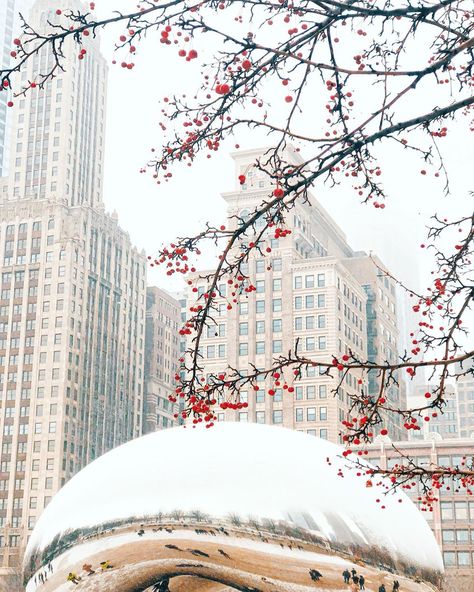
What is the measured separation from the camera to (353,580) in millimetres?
9328

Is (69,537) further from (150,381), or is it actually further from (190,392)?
(150,381)

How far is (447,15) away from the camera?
841 cm

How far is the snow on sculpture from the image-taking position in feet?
30.7

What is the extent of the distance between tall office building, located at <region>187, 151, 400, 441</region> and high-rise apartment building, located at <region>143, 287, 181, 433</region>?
90.8 feet

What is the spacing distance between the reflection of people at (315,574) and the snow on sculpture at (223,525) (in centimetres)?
1

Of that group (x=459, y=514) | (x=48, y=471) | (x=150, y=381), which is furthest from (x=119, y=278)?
(x=459, y=514)

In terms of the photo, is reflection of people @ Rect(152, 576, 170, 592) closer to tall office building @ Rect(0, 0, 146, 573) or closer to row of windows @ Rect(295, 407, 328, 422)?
row of windows @ Rect(295, 407, 328, 422)

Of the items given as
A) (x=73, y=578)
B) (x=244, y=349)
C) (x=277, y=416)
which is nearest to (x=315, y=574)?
(x=73, y=578)

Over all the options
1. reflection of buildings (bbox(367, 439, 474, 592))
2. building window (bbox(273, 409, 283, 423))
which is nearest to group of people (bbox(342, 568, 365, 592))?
reflection of buildings (bbox(367, 439, 474, 592))

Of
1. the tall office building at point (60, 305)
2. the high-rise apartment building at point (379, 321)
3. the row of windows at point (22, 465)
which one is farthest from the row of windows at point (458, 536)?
the row of windows at point (22, 465)

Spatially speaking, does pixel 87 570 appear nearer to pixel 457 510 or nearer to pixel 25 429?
pixel 457 510

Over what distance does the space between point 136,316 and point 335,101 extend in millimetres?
138767

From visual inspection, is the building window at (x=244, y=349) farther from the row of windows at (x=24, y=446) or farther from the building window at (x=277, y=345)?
the row of windows at (x=24, y=446)

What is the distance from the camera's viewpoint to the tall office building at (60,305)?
11731 cm
